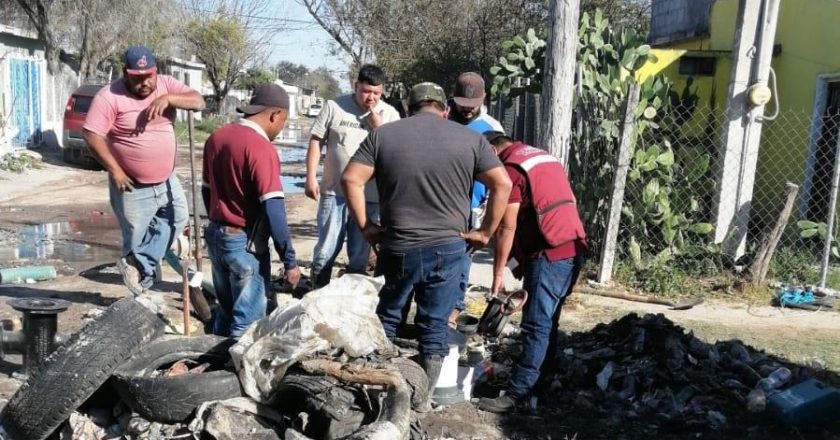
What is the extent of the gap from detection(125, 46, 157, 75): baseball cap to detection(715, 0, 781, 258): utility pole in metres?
5.59

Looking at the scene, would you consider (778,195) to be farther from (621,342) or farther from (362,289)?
(362,289)

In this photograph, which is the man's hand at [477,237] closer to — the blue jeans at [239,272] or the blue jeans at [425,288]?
the blue jeans at [425,288]

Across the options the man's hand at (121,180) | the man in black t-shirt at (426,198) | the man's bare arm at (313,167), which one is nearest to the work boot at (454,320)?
the man in black t-shirt at (426,198)

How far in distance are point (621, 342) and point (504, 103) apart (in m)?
8.34

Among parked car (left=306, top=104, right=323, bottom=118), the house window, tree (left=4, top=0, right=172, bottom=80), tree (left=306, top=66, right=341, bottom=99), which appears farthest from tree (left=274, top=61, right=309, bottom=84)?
the house window

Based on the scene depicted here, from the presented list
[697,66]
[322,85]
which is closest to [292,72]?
[322,85]

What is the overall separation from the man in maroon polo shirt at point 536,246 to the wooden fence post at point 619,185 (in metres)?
3.06

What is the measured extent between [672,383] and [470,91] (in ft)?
7.70

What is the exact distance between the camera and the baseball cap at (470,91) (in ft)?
18.2

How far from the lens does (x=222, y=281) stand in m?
5.00

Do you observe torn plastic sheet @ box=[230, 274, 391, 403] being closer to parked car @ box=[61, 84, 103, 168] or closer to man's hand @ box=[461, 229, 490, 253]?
man's hand @ box=[461, 229, 490, 253]

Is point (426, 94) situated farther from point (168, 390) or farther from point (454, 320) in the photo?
point (168, 390)

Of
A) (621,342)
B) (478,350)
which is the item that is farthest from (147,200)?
(621,342)

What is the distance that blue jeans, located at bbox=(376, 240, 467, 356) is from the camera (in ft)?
14.1
